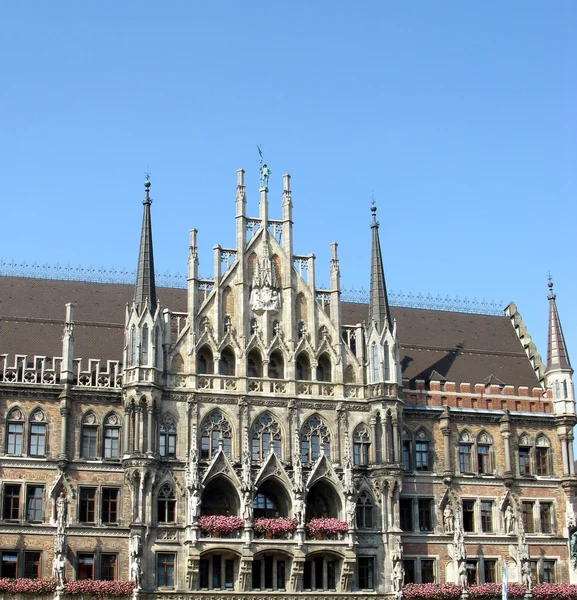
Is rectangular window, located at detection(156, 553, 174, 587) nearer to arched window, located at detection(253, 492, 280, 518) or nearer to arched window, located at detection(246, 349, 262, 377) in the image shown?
arched window, located at detection(253, 492, 280, 518)

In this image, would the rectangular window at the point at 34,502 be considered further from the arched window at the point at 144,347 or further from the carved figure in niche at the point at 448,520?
the carved figure in niche at the point at 448,520

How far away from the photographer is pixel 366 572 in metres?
59.9

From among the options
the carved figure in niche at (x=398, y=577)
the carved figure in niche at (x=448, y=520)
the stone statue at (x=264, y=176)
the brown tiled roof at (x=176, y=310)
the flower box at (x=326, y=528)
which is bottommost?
the carved figure in niche at (x=398, y=577)

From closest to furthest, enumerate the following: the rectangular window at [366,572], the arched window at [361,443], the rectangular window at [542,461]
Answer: the rectangular window at [366,572] → the arched window at [361,443] → the rectangular window at [542,461]

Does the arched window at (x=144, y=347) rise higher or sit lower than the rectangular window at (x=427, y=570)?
higher

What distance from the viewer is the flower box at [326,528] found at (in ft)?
191

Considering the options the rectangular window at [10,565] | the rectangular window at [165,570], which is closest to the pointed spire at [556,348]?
the rectangular window at [165,570]

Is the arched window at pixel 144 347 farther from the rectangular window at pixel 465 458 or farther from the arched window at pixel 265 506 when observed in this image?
the rectangular window at pixel 465 458

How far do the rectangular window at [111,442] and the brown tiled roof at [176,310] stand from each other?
421cm

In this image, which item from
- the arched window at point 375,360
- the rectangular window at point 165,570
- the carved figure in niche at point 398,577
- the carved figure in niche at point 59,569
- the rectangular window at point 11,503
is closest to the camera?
the carved figure in niche at point 59,569

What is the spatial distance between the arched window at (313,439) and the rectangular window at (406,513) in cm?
503

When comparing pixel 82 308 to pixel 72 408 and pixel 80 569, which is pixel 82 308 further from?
pixel 80 569

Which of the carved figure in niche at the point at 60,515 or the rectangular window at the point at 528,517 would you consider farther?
the rectangular window at the point at 528,517

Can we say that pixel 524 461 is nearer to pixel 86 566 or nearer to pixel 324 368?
pixel 324 368
